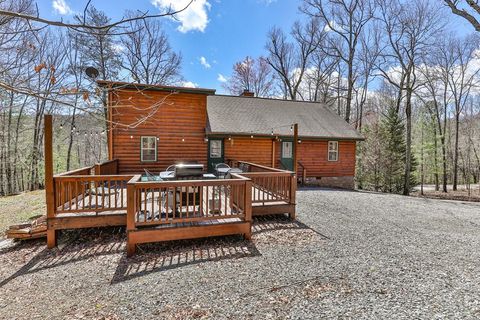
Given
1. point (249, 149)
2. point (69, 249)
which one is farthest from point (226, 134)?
point (69, 249)

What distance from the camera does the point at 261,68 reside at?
26.0 m

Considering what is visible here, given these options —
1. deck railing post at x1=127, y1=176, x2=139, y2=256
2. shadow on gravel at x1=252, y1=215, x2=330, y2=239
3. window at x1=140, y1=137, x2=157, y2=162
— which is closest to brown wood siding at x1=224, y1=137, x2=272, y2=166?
window at x1=140, y1=137, x2=157, y2=162

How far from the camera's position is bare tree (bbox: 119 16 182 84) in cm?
1866

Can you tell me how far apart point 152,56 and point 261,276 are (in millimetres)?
20125

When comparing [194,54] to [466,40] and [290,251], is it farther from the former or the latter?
[466,40]

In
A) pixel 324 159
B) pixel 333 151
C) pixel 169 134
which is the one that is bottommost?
pixel 324 159

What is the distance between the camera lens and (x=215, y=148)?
38.5ft

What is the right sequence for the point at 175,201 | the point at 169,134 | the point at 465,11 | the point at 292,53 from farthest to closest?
the point at 292,53
the point at 169,134
the point at 465,11
the point at 175,201

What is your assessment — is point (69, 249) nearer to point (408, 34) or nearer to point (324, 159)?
point (324, 159)

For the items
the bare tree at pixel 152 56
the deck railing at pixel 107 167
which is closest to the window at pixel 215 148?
the deck railing at pixel 107 167

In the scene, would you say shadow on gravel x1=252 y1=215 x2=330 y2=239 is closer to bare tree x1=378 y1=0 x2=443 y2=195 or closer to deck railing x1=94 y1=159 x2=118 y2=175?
deck railing x1=94 y1=159 x2=118 y2=175

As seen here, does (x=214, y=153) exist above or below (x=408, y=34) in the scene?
below

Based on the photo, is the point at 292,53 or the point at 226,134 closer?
the point at 226,134

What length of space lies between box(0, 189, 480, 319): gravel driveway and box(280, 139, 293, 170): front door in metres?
7.26
